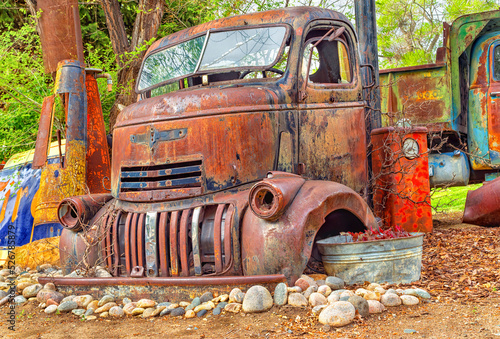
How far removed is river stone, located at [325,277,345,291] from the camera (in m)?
3.90

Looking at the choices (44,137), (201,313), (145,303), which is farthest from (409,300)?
(44,137)

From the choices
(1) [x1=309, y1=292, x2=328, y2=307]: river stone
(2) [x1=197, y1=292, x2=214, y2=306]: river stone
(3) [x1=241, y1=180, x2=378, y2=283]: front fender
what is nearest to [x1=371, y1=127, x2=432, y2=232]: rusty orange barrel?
(3) [x1=241, y1=180, x2=378, y2=283]: front fender

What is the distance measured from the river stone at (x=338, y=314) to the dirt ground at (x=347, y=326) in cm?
4

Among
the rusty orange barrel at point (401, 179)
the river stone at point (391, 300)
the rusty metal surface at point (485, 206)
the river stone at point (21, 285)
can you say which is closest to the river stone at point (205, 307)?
the river stone at point (391, 300)

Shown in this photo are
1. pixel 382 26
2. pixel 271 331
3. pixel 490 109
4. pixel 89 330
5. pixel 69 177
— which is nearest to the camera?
pixel 271 331

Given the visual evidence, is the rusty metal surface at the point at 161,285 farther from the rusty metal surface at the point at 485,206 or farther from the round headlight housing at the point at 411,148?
the rusty metal surface at the point at 485,206

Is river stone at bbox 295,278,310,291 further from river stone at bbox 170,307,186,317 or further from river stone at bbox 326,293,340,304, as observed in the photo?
river stone at bbox 170,307,186,317

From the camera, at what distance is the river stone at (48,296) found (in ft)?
14.0

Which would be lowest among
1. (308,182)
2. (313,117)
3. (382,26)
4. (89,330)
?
(89,330)

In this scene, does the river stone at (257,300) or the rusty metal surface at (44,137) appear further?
the rusty metal surface at (44,137)

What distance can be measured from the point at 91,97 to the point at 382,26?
A: 47.8ft

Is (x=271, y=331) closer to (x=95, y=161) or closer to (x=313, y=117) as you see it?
(x=313, y=117)

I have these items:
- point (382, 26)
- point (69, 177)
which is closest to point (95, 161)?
point (69, 177)

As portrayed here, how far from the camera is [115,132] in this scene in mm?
4895
